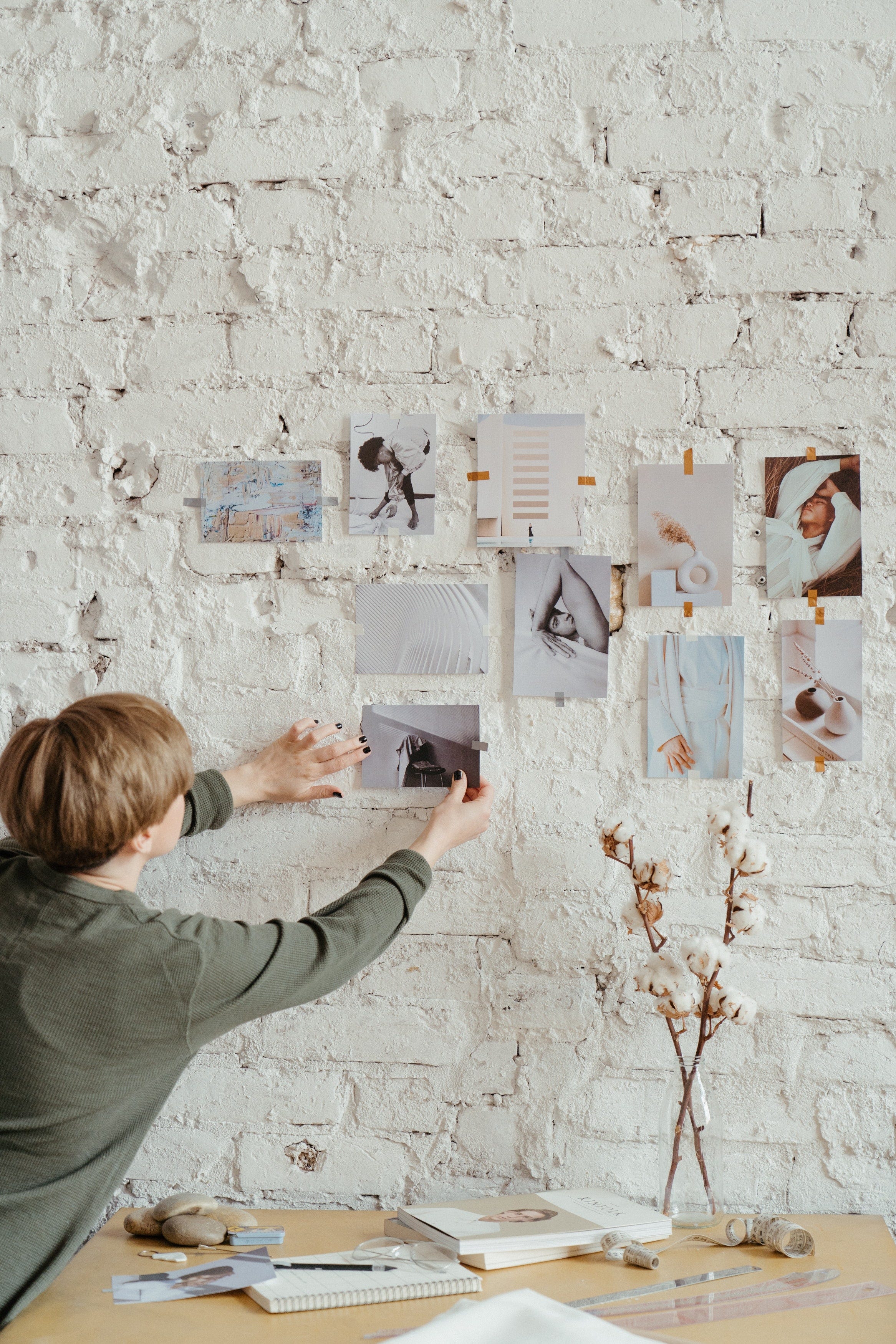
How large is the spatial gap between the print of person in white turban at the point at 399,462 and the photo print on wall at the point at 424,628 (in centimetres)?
Result: 12

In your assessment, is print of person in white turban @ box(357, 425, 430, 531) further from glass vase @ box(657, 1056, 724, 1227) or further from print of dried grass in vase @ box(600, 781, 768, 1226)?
glass vase @ box(657, 1056, 724, 1227)

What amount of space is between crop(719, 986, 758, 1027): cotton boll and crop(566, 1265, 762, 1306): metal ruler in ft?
1.00

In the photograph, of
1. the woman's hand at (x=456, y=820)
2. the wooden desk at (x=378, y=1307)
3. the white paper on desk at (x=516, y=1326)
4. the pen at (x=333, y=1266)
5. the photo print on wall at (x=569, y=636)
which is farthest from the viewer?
the photo print on wall at (x=569, y=636)

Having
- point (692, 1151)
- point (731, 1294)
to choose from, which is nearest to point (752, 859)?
point (692, 1151)

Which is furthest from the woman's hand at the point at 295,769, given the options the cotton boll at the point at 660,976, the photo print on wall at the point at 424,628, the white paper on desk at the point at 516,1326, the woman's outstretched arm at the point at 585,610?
the white paper on desk at the point at 516,1326

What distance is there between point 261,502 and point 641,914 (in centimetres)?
90

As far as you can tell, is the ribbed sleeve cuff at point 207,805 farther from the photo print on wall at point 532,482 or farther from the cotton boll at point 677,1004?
the cotton boll at point 677,1004

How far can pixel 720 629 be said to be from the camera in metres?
1.59

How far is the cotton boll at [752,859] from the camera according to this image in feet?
4.68

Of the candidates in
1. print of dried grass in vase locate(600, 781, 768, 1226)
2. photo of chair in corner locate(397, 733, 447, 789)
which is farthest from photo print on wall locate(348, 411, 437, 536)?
print of dried grass in vase locate(600, 781, 768, 1226)

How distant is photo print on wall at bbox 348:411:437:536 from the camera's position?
1.64 m

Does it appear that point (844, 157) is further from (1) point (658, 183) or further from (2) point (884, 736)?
(2) point (884, 736)

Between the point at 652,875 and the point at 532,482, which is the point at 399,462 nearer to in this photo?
the point at 532,482

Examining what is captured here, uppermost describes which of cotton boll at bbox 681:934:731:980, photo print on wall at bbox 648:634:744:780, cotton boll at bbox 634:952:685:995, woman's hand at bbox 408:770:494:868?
photo print on wall at bbox 648:634:744:780
